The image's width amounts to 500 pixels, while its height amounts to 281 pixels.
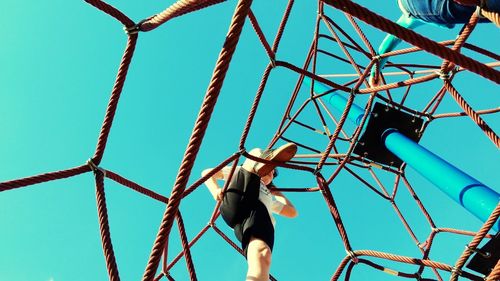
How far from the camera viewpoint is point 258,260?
344cm

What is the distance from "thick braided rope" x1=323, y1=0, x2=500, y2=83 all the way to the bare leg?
2168mm

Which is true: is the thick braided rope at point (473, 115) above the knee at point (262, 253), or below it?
above

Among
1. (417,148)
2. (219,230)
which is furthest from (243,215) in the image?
(417,148)

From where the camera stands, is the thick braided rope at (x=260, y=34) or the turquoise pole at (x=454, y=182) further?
the thick braided rope at (x=260, y=34)

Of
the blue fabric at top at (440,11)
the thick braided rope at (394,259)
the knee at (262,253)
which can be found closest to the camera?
the thick braided rope at (394,259)

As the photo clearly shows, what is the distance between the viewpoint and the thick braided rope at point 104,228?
205 centimetres

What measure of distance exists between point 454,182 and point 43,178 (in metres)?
3.04

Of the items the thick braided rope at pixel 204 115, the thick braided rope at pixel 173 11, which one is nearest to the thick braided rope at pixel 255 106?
the thick braided rope at pixel 173 11

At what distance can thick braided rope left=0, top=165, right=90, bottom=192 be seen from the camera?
8.42 feet

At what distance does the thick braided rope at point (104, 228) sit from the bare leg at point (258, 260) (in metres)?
1.37

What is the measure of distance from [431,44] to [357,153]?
3740 mm

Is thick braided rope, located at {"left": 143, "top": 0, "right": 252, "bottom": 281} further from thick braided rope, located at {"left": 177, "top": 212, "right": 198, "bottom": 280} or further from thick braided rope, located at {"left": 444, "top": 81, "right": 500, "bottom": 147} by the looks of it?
thick braided rope, located at {"left": 444, "top": 81, "right": 500, "bottom": 147}

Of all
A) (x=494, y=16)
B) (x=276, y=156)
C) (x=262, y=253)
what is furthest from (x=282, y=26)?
(x=494, y=16)

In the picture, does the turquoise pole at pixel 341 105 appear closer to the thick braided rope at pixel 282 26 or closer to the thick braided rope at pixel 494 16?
the thick braided rope at pixel 282 26
